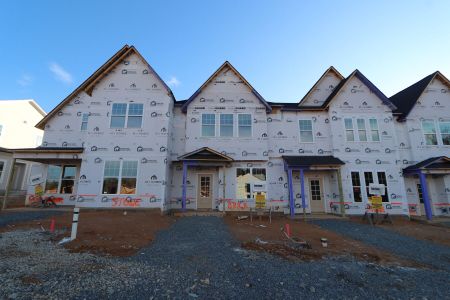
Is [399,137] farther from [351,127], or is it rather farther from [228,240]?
[228,240]

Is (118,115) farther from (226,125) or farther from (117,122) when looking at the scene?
(226,125)

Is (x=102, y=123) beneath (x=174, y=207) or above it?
above

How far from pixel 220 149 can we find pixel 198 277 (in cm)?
1059

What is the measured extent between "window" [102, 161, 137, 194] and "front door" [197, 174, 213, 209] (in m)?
4.27

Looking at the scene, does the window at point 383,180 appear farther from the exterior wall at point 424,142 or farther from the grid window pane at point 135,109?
the grid window pane at point 135,109

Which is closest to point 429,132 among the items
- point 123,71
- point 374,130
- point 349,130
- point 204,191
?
point 374,130

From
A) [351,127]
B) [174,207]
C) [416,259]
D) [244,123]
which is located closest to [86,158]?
[174,207]

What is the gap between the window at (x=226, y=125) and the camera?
14711 mm

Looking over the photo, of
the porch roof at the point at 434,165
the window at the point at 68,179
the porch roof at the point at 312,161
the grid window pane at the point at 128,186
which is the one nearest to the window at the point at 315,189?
the porch roof at the point at 312,161

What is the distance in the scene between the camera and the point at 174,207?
1414cm

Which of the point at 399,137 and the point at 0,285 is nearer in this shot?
the point at 0,285

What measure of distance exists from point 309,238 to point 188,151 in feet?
30.4

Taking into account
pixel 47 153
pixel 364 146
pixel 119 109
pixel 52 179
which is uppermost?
pixel 119 109

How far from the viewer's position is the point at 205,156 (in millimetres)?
13484
